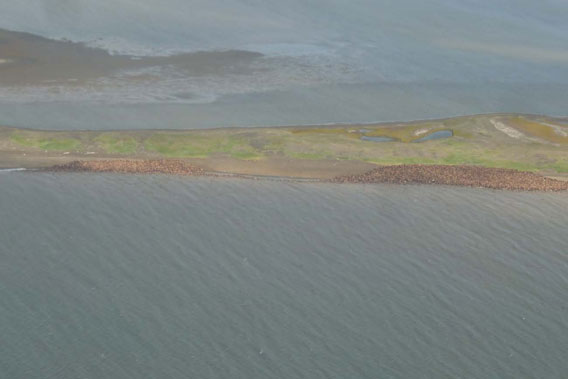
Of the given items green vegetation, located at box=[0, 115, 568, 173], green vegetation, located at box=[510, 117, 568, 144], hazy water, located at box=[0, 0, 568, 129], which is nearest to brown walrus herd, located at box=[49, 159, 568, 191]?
green vegetation, located at box=[0, 115, 568, 173]

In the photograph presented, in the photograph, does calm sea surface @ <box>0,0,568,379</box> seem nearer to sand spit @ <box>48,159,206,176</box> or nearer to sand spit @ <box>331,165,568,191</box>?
sand spit @ <box>331,165,568,191</box>

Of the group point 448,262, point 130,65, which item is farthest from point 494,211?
point 130,65

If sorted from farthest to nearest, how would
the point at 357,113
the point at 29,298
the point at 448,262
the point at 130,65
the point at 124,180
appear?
the point at 130,65, the point at 357,113, the point at 124,180, the point at 448,262, the point at 29,298

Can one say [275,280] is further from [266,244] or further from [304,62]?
[304,62]

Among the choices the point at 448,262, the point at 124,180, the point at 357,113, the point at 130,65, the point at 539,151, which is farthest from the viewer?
the point at 130,65

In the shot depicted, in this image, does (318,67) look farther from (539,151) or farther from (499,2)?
(499,2)

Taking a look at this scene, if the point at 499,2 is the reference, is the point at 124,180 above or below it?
below

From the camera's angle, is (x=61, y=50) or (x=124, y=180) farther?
(x=61, y=50)

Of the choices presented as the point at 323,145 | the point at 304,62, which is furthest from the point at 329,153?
the point at 304,62

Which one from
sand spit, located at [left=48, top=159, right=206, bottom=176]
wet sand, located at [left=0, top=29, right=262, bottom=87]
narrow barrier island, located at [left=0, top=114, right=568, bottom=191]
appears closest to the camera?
sand spit, located at [left=48, top=159, right=206, bottom=176]
